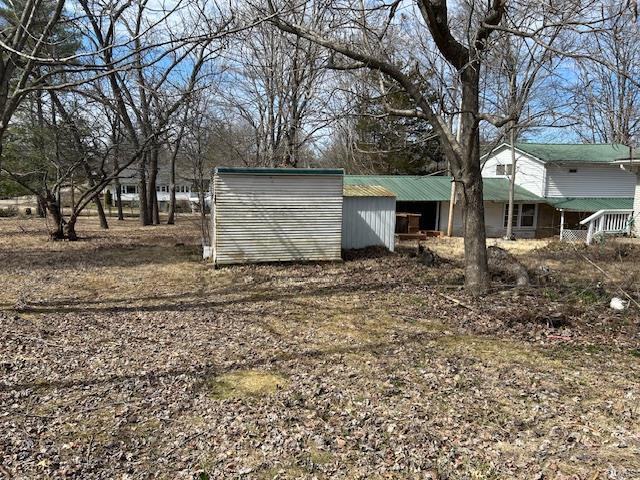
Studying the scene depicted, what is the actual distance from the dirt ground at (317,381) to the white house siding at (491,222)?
42.6 ft

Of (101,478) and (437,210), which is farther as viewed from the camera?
(437,210)

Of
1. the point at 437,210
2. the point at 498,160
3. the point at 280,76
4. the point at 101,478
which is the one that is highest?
the point at 280,76

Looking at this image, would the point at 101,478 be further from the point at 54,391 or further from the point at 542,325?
the point at 542,325

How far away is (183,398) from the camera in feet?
13.9

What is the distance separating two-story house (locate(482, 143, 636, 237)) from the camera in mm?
22625

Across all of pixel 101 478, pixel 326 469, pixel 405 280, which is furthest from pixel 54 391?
pixel 405 280

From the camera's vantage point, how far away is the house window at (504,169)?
2470 cm

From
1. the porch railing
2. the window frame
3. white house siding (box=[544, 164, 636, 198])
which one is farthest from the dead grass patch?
the window frame

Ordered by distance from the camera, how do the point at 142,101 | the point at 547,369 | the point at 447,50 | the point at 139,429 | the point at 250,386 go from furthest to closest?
the point at 142,101 → the point at 447,50 → the point at 547,369 → the point at 250,386 → the point at 139,429

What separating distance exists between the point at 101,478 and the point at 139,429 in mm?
636

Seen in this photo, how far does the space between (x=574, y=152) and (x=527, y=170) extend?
2.54 meters

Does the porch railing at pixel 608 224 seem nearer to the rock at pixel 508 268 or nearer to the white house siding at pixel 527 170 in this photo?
the white house siding at pixel 527 170

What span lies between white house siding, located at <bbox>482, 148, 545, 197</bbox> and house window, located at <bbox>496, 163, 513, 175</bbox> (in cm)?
16

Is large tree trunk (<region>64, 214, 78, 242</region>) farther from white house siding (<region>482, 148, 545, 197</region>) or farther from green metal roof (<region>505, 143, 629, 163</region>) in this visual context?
green metal roof (<region>505, 143, 629, 163</region>)
